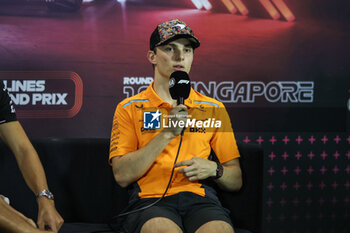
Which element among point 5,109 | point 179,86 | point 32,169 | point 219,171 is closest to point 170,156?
point 219,171

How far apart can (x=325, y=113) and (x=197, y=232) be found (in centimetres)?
181

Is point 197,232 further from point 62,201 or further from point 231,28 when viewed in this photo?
point 231,28

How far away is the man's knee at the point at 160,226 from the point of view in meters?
1.83

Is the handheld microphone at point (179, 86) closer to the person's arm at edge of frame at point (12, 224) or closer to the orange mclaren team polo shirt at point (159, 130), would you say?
the orange mclaren team polo shirt at point (159, 130)

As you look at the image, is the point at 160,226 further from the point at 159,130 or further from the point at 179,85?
the point at 179,85

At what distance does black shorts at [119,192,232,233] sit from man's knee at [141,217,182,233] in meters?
0.03

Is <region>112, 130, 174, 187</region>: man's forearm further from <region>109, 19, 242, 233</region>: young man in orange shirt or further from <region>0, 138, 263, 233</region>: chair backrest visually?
<region>0, 138, 263, 233</region>: chair backrest

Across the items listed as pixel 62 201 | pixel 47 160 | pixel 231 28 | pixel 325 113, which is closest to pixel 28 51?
pixel 47 160

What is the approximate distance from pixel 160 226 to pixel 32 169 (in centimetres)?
64

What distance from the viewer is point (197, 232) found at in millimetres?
1875

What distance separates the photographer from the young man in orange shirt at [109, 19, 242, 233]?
196cm

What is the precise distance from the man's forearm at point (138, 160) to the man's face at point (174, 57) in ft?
1.28

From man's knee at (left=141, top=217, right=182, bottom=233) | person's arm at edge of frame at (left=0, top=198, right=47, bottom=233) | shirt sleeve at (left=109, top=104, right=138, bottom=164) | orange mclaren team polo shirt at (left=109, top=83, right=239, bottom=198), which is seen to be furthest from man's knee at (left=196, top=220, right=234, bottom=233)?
person's arm at edge of frame at (left=0, top=198, right=47, bottom=233)

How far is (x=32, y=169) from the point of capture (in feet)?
6.27
